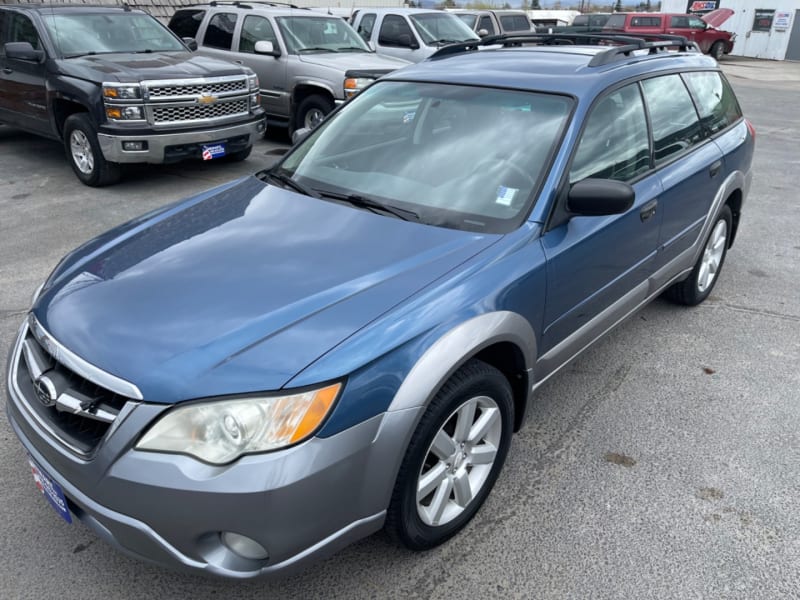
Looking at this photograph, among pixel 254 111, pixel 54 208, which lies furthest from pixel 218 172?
pixel 54 208

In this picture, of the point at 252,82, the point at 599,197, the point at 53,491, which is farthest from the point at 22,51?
the point at 599,197

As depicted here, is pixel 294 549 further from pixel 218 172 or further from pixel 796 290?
pixel 218 172

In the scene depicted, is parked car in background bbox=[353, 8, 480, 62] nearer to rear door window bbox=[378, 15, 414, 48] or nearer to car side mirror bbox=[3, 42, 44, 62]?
rear door window bbox=[378, 15, 414, 48]

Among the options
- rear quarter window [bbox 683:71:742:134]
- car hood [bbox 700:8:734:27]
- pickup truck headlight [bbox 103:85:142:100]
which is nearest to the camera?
rear quarter window [bbox 683:71:742:134]

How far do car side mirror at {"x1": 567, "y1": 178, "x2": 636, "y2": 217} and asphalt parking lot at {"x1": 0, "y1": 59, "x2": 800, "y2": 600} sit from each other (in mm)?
1025

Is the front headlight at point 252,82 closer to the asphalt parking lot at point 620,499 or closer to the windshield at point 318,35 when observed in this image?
the windshield at point 318,35

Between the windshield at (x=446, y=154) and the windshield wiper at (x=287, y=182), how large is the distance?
0.11ft

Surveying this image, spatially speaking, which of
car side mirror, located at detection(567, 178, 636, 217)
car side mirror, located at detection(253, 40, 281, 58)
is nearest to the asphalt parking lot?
car side mirror, located at detection(567, 178, 636, 217)

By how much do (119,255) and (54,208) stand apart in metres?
4.53

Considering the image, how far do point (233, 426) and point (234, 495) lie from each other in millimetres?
189

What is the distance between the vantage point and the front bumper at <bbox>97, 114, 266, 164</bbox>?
663cm

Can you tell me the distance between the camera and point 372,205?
2854 mm

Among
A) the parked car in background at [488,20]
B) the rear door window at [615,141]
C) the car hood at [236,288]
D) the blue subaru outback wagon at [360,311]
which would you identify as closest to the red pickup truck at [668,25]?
the parked car in background at [488,20]

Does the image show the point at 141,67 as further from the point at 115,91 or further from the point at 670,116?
the point at 670,116
